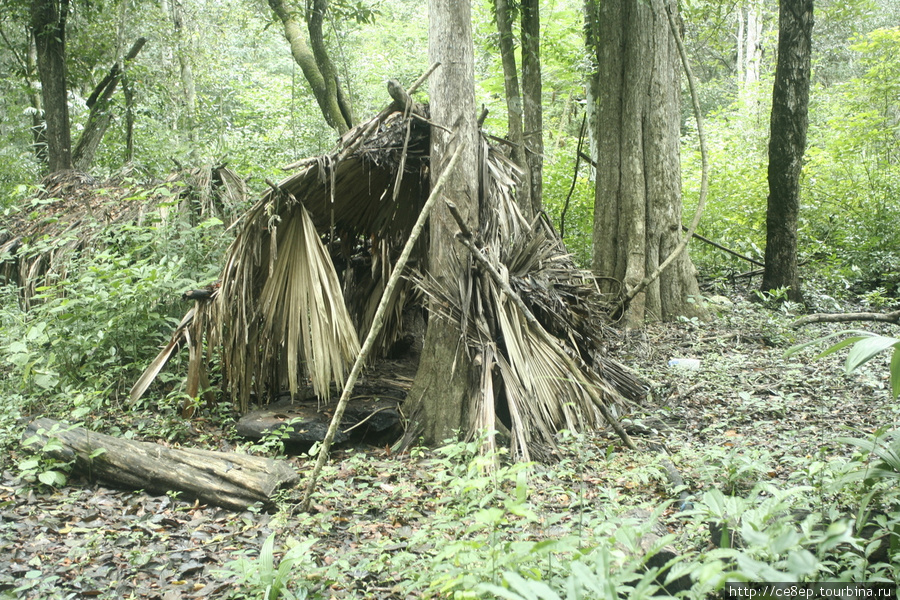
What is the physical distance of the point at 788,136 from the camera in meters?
7.66

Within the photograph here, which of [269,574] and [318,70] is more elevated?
[318,70]

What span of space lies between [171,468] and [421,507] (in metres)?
1.59

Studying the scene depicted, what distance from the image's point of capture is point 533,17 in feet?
26.7

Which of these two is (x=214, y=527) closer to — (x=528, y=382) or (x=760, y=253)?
(x=528, y=382)

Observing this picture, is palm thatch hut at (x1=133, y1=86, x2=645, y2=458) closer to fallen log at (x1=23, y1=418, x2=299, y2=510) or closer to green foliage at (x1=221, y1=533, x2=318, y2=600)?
fallen log at (x1=23, y1=418, x2=299, y2=510)

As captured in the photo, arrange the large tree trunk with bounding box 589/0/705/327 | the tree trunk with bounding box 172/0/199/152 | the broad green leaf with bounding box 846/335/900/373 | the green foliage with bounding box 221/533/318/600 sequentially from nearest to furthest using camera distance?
the broad green leaf with bounding box 846/335/900/373 < the green foliage with bounding box 221/533/318/600 < the large tree trunk with bounding box 589/0/705/327 < the tree trunk with bounding box 172/0/199/152

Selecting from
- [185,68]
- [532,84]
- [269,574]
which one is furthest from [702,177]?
[185,68]

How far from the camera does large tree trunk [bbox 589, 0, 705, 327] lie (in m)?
7.24

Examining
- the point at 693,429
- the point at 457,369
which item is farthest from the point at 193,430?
the point at 693,429

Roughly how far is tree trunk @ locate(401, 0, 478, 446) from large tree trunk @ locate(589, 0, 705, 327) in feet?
10.6

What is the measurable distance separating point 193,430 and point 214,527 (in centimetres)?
152

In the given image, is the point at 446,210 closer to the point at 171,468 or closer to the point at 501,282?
the point at 501,282

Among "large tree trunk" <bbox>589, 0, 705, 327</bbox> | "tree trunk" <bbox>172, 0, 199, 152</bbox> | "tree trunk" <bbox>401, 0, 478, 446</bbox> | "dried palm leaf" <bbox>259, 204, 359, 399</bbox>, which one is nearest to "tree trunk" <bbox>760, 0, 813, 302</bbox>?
"large tree trunk" <bbox>589, 0, 705, 327</bbox>

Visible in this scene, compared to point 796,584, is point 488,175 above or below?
above
